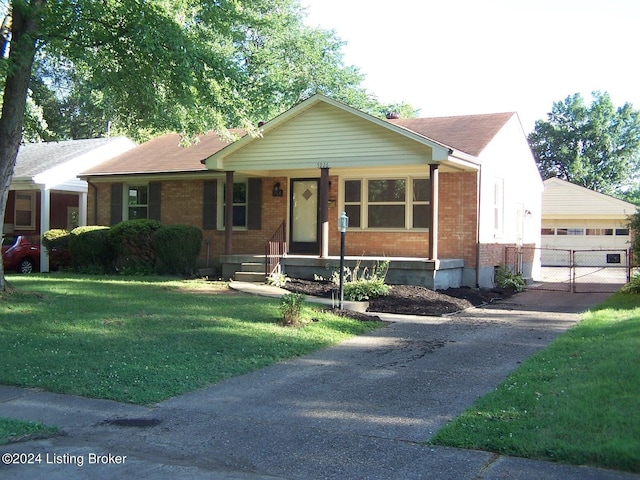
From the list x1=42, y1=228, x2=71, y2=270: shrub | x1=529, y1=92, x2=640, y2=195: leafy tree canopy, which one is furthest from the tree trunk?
x1=529, y1=92, x2=640, y2=195: leafy tree canopy

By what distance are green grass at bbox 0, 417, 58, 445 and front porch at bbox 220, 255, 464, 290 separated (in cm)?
1021

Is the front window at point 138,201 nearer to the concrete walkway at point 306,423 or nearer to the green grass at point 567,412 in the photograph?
the concrete walkway at point 306,423

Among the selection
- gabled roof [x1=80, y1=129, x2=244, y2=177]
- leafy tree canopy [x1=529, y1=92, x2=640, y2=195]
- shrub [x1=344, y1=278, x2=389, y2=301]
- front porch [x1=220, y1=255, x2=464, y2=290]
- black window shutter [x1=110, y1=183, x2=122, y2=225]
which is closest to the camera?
shrub [x1=344, y1=278, x2=389, y2=301]

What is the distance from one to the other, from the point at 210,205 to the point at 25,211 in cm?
1179

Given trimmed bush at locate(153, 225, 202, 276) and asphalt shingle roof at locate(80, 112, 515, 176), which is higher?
asphalt shingle roof at locate(80, 112, 515, 176)

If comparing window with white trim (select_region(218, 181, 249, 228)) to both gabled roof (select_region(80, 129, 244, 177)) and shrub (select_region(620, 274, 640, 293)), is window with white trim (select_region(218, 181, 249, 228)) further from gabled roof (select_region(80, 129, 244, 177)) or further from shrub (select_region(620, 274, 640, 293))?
shrub (select_region(620, 274, 640, 293))

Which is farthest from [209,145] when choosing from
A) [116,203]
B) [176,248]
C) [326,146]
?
[326,146]

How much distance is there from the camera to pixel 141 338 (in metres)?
9.46

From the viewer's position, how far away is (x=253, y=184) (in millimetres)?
19703

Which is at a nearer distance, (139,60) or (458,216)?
(139,60)

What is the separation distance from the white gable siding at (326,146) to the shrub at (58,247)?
6.64 metres

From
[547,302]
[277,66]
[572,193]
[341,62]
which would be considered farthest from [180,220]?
[572,193]

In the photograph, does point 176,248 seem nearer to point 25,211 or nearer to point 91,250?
point 91,250

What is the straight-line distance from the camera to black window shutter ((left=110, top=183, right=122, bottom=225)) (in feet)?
72.6
